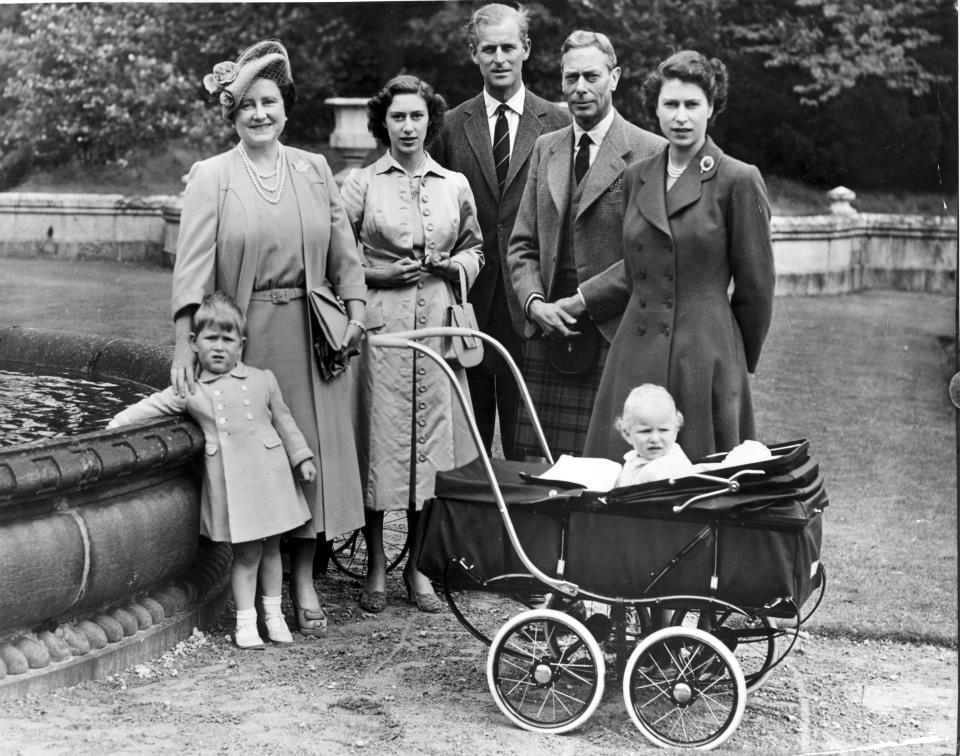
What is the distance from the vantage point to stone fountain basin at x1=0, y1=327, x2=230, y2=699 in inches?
165

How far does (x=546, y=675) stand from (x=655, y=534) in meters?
0.56

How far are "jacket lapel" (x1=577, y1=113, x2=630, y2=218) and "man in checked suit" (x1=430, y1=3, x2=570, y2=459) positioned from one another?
51 centimetres

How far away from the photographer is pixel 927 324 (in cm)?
657

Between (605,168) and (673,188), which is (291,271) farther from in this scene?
(673,188)

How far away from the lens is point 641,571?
401cm

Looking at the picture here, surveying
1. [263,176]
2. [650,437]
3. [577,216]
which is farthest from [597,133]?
[650,437]

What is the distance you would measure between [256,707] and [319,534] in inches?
45.5

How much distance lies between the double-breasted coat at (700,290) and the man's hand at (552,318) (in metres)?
0.60

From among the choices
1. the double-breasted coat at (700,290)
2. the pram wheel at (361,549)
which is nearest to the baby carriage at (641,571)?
the double-breasted coat at (700,290)

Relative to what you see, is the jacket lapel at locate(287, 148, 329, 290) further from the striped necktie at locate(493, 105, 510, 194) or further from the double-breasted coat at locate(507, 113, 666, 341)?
the striped necktie at locate(493, 105, 510, 194)

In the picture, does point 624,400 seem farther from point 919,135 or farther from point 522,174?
point 919,135

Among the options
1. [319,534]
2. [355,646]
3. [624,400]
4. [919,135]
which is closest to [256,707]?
[355,646]

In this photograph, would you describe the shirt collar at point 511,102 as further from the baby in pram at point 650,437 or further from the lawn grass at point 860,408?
the lawn grass at point 860,408

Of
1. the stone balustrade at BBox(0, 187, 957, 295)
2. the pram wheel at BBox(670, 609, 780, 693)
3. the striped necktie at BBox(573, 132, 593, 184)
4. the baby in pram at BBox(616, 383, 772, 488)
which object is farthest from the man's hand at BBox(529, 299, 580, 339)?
the stone balustrade at BBox(0, 187, 957, 295)
